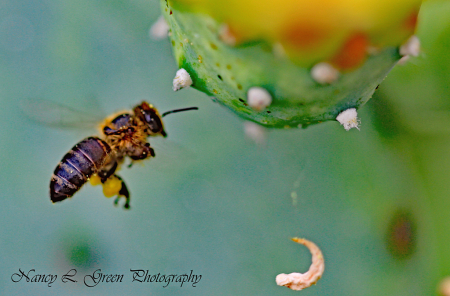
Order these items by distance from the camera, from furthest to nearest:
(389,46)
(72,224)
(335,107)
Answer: (72,224)
(335,107)
(389,46)

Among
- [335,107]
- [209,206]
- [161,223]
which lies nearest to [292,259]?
[209,206]

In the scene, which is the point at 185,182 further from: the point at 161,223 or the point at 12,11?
the point at 12,11

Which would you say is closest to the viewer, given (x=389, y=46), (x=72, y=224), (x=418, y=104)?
(x=389, y=46)

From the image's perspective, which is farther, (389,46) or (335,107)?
(335,107)

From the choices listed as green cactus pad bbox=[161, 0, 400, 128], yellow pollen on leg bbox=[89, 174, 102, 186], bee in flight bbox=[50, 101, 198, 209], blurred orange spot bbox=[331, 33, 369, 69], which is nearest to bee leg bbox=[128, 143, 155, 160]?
bee in flight bbox=[50, 101, 198, 209]

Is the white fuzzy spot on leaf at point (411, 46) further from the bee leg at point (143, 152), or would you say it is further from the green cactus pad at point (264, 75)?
the bee leg at point (143, 152)

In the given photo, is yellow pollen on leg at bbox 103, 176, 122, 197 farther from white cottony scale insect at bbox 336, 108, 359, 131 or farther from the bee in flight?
white cottony scale insect at bbox 336, 108, 359, 131

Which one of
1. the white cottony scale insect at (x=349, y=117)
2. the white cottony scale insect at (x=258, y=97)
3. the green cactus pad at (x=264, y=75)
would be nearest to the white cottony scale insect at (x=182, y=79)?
the green cactus pad at (x=264, y=75)
